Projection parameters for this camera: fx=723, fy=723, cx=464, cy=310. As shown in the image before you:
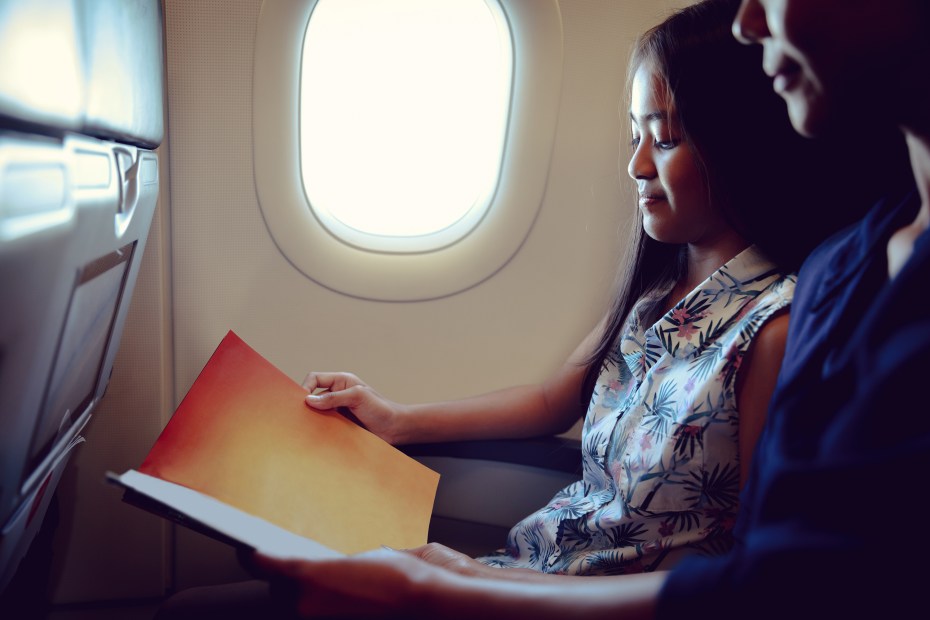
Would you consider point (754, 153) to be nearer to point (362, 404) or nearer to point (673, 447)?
point (673, 447)

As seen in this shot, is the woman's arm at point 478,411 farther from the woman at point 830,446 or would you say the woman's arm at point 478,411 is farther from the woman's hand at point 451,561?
the woman at point 830,446

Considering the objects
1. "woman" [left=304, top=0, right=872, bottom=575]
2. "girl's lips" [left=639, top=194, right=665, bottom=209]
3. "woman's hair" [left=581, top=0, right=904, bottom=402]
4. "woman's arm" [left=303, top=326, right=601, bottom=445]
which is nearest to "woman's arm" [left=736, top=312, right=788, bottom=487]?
"woman" [left=304, top=0, right=872, bottom=575]

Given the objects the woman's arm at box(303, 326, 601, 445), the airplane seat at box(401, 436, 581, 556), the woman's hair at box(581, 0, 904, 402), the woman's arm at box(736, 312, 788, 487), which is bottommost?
the airplane seat at box(401, 436, 581, 556)

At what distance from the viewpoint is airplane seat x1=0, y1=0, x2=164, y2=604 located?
1.62 feet

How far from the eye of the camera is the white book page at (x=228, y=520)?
71 cm

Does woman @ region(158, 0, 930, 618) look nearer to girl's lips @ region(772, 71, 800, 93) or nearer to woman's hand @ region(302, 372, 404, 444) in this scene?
girl's lips @ region(772, 71, 800, 93)

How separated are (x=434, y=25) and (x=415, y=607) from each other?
1112 millimetres

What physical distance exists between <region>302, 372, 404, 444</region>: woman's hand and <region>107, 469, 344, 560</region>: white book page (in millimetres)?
320

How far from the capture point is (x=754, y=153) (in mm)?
979

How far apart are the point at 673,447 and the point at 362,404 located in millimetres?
522

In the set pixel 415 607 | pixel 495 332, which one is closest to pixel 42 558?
pixel 415 607

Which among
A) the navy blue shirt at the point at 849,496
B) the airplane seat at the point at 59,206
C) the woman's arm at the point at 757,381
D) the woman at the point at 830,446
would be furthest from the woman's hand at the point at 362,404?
the navy blue shirt at the point at 849,496

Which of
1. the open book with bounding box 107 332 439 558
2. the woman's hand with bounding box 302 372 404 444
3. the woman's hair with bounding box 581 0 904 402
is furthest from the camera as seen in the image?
the woman's hand with bounding box 302 372 404 444

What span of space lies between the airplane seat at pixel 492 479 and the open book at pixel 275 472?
15 cm
